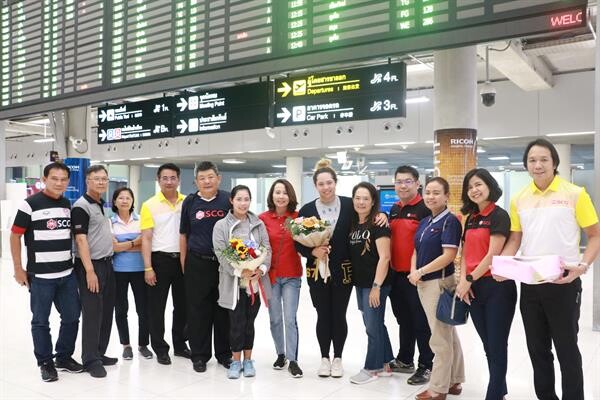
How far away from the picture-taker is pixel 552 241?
2.72 meters

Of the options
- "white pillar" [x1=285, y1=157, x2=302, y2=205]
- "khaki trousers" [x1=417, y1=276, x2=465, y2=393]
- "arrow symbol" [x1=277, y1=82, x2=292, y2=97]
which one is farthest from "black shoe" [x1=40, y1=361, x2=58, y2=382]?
"white pillar" [x1=285, y1=157, x2=302, y2=205]

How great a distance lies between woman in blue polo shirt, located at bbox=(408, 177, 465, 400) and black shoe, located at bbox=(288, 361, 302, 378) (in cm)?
85

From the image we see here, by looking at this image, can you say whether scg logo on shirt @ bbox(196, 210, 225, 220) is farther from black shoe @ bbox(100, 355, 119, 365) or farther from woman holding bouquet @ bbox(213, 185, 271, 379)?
black shoe @ bbox(100, 355, 119, 365)

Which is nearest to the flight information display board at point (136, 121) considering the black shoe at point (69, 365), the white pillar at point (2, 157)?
the black shoe at point (69, 365)

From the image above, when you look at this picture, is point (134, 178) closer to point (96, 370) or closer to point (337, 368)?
point (96, 370)

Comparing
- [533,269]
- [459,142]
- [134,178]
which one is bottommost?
[533,269]

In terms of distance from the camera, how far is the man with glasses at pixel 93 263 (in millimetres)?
3719

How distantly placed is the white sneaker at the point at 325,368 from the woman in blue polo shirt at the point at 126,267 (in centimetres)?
139

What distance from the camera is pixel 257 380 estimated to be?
12.0 ft

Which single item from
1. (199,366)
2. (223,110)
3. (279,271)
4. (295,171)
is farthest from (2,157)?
(279,271)

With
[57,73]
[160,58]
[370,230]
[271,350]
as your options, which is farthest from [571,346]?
[57,73]

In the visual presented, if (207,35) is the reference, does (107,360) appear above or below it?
below

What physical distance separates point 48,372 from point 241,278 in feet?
4.74

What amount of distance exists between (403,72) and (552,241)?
2.57 meters
